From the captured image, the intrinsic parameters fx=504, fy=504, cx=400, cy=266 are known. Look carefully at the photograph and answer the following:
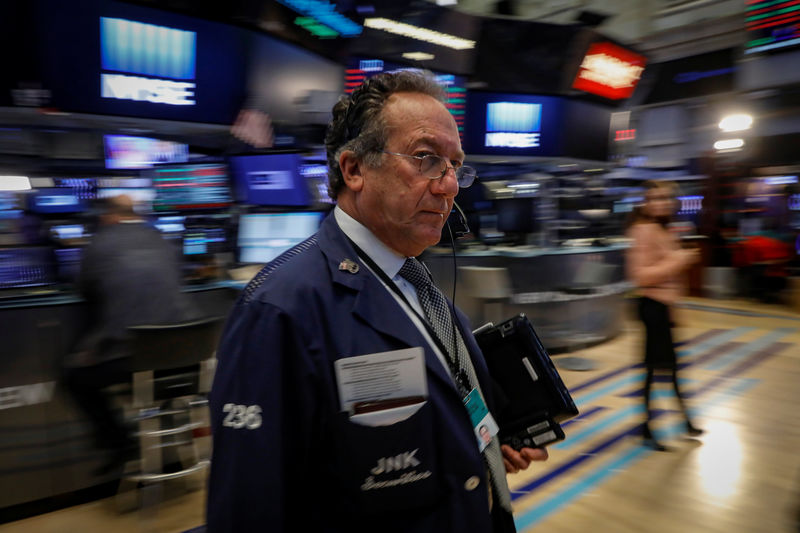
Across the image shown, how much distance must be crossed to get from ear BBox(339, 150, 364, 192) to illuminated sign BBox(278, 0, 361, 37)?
4.03 metres

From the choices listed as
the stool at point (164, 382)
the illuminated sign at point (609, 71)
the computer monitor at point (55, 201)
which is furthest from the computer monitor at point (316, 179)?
the illuminated sign at point (609, 71)

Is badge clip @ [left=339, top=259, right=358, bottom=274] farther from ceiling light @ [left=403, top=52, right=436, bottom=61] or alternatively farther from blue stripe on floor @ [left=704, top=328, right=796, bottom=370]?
blue stripe on floor @ [left=704, top=328, right=796, bottom=370]

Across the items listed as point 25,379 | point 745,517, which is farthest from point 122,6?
point 745,517

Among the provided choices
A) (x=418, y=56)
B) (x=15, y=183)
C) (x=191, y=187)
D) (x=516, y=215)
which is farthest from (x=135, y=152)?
(x=516, y=215)

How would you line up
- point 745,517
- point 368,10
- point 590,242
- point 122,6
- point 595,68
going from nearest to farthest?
point 745,517 < point 122,6 < point 368,10 < point 590,242 < point 595,68

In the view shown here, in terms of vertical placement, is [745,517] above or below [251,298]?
below

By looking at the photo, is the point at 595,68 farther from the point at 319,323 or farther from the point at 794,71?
the point at 319,323

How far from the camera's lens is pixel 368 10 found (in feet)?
16.9

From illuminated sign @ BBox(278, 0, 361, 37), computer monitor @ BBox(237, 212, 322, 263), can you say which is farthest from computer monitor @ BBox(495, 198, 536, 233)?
computer monitor @ BBox(237, 212, 322, 263)

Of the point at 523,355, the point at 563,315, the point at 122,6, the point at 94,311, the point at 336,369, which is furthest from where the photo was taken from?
the point at 563,315

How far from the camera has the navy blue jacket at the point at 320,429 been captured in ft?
2.62

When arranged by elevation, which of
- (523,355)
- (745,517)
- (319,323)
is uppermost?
(319,323)

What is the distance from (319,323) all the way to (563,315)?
5271 millimetres

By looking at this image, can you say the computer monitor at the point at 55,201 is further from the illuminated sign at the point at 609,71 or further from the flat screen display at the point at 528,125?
the illuminated sign at the point at 609,71
